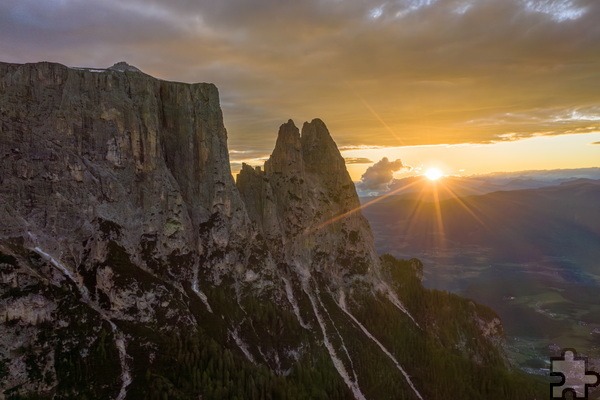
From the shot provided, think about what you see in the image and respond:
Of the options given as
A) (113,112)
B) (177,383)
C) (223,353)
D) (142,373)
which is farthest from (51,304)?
(113,112)

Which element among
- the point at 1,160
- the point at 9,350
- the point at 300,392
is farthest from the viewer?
the point at 300,392

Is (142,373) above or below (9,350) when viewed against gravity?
below

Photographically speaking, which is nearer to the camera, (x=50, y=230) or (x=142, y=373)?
(x=142, y=373)

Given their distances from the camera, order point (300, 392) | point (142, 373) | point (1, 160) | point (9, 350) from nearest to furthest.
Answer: point (9, 350)
point (142, 373)
point (1, 160)
point (300, 392)

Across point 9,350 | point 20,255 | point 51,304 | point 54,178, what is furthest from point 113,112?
point 9,350

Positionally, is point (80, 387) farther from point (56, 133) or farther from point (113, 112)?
point (113, 112)

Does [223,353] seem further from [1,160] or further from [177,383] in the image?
[1,160]

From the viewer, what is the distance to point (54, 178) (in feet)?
586

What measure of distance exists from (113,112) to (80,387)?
11795 centimetres

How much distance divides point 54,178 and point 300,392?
141 meters

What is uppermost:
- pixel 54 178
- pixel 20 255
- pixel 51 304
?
pixel 54 178

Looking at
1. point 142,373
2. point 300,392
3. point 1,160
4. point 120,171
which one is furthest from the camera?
point 120,171

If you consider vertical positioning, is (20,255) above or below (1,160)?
below

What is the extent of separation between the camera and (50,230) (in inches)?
6845
